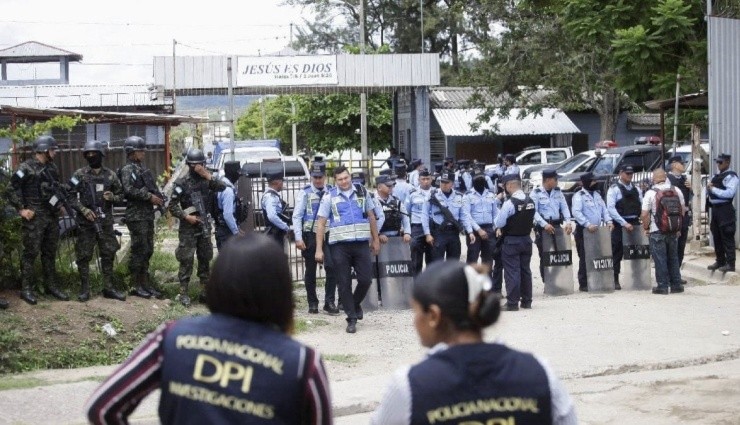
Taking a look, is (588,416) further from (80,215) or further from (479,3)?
(479,3)

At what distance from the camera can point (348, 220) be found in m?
11.8

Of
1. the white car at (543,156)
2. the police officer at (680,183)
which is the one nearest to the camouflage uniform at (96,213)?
the police officer at (680,183)

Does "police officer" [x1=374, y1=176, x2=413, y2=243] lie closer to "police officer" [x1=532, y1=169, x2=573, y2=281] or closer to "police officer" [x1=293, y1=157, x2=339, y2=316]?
"police officer" [x1=293, y1=157, x2=339, y2=316]

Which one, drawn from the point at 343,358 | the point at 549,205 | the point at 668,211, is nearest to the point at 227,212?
the point at 343,358

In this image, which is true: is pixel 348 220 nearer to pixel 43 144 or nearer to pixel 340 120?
pixel 43 144

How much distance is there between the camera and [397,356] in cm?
1071

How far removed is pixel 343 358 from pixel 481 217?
4.20 meters

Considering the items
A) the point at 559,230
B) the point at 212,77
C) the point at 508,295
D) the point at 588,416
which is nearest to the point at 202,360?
the point at 588,416

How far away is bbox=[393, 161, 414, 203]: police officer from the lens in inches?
647

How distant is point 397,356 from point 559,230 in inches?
181

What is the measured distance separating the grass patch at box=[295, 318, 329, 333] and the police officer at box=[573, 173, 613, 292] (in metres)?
4.27

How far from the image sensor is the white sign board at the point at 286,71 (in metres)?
32.8

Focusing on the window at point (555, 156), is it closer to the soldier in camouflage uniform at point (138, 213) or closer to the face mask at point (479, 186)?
the face mask at point (479, 186)

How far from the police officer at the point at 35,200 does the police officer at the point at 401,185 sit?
5.94 meters
